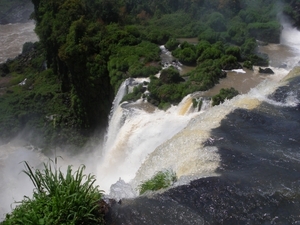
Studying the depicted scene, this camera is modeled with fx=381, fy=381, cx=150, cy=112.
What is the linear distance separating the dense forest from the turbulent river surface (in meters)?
3.12

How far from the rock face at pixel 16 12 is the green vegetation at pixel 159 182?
58832mm

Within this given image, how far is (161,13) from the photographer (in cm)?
3772

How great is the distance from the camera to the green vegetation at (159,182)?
30.5 ft

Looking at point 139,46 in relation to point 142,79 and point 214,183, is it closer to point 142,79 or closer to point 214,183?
point 142,79

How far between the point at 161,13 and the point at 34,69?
14.8m

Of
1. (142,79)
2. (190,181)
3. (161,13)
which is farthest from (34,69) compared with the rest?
(190,181)

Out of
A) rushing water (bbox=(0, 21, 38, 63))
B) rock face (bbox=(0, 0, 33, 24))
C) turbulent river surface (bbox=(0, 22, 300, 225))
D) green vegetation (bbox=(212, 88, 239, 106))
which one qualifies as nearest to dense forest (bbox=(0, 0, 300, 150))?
green vegetation (bbox=(212, 88, 239, 106))

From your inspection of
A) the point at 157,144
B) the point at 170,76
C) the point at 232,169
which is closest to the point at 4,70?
the point at 170,76

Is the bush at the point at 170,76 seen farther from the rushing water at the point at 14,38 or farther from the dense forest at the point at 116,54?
the rushing water at the point at 14,38

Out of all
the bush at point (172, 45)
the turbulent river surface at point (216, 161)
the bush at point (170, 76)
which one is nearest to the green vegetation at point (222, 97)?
the turbulent river surface at point (216, 161)

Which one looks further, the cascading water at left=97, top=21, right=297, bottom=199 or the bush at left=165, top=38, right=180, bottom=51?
the bush at left=165, top=38, right=180, bottom=51

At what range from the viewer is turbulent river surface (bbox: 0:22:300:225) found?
8.31m

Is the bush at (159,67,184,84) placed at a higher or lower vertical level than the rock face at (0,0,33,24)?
lower

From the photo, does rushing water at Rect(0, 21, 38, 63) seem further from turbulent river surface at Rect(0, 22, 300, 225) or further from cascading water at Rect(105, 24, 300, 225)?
cascading water at Rect(105, 24, 300, 225)
